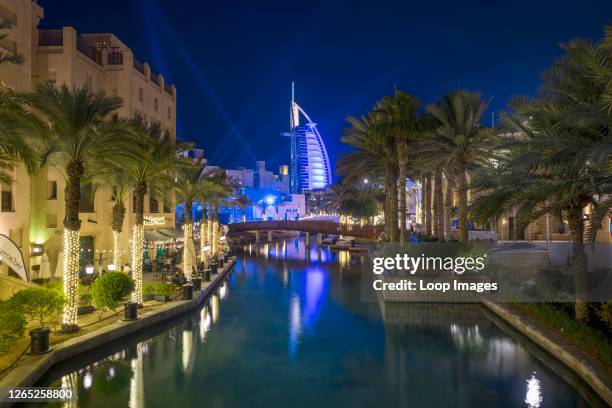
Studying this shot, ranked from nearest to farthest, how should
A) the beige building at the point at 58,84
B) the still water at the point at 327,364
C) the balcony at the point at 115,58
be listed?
the still water at the point at 327,364, the beige building at the point at 58,84, the balcony at the point at 115,58

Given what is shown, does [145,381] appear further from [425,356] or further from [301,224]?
[301,224]

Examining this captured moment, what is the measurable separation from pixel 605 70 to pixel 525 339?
10223 millimetres

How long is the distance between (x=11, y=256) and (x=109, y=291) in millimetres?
6773

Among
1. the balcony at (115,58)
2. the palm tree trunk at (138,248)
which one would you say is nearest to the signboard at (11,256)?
the palm tree trunk at (138,248)

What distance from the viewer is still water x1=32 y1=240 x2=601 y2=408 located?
39.3 ft

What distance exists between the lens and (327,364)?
1481 cm

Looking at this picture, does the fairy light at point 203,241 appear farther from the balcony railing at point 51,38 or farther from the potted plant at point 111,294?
the potted plant at point 111,294

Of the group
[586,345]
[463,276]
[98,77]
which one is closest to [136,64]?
[98,77]

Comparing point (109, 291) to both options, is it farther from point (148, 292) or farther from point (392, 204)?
point (392, 204)

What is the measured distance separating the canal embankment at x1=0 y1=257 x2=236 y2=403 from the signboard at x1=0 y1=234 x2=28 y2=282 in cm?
686

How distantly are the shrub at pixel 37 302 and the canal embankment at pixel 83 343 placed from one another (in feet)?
4.51

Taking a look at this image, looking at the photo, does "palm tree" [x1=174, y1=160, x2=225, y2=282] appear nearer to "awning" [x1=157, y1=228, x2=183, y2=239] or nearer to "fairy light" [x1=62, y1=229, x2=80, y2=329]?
"awning" [x1=157, y1=228, x2=183, y2=239]

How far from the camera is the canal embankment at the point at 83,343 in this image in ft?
38.5

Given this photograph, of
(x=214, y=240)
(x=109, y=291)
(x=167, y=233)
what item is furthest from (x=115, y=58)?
(x=109, y=291)
